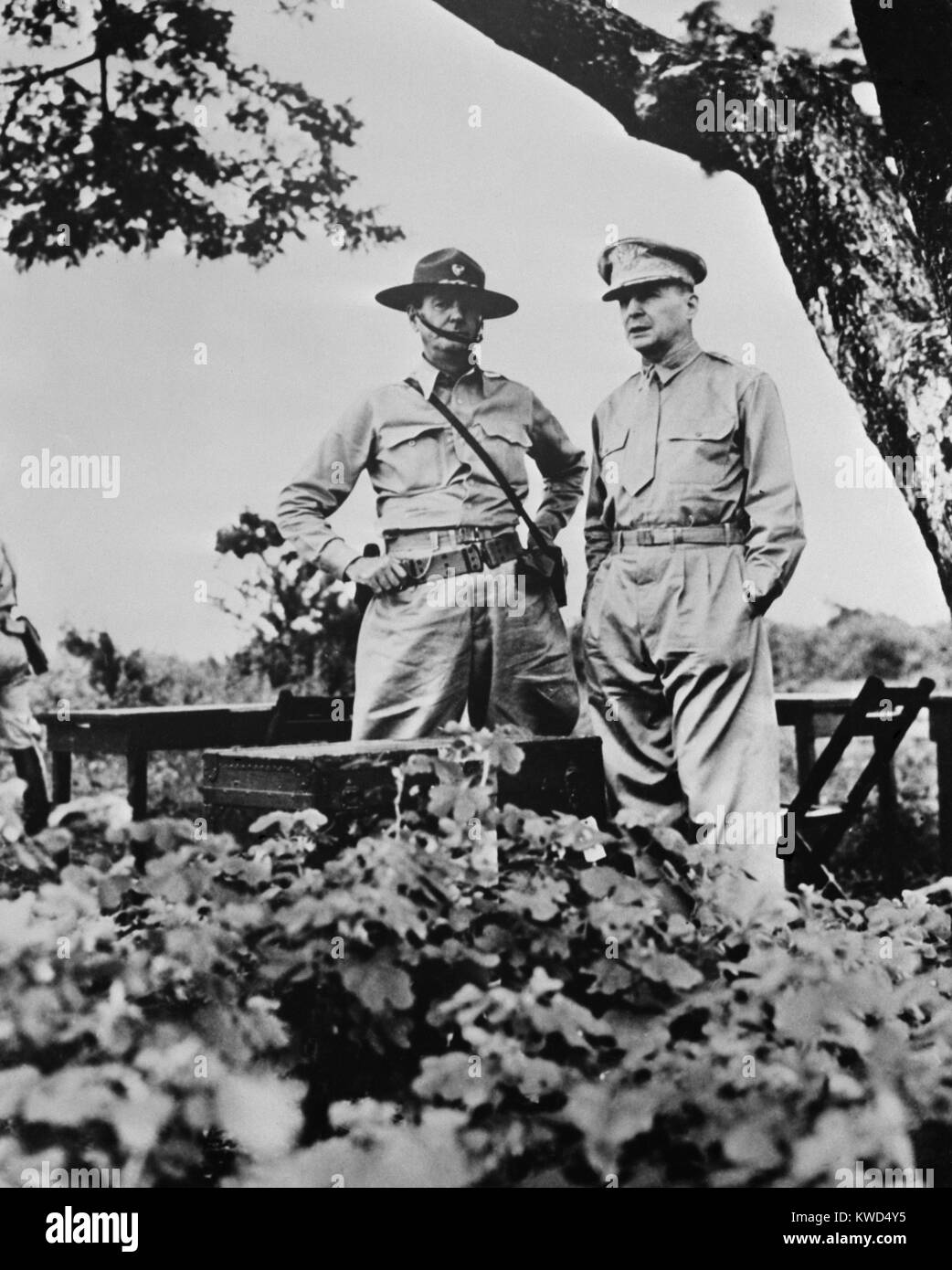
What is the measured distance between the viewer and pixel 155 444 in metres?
3.85

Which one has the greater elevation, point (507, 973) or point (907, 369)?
point (907, 369)

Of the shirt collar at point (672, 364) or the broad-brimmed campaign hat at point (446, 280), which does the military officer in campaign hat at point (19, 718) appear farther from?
the shirt collar at point (672, 364)

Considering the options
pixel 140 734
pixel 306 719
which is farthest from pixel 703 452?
pixel 140 734

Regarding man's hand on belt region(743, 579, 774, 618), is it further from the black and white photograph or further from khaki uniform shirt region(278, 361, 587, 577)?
khaki uniform shirt region(278, 361, 587, 577)

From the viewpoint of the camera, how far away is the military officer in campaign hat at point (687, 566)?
3.83 meters

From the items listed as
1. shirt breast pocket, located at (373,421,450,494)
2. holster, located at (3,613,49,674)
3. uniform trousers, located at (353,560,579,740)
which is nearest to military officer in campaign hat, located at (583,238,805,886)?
uniform trousers, located at (353,560,579,740)

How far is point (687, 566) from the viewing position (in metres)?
3.86

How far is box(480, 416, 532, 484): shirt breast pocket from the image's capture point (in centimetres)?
403

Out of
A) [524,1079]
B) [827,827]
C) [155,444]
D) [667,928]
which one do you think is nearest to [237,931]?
[524,1079]

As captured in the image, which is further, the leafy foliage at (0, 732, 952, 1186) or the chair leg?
the chair leg

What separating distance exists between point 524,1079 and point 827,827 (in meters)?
1.69

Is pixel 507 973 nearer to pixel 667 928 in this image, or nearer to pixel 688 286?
pixel 667 928

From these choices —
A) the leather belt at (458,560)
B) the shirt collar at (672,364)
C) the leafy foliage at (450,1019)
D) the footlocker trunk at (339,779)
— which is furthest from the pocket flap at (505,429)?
the leafy foliage at (450,1019)
